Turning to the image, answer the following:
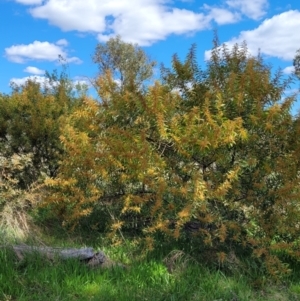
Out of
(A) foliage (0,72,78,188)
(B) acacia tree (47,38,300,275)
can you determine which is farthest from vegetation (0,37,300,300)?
(A) foliage (0,72,78,188)

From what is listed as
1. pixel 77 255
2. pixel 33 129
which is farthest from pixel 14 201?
pixel 77 255

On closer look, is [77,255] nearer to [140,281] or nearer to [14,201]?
[140,281]

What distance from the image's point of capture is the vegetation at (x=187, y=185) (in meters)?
5.26

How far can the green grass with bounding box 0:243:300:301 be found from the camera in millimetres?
4766

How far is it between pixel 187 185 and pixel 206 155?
0.47m

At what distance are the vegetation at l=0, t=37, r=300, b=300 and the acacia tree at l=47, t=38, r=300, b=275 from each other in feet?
0.05

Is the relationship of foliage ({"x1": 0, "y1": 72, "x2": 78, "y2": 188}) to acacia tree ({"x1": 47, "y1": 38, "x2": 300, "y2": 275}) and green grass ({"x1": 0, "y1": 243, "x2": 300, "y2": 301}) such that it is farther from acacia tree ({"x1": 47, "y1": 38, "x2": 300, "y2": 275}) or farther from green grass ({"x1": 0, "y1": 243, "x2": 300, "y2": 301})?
green grass ({"x1": 0, "y1": 243, "x2": 300, "y2": 301})

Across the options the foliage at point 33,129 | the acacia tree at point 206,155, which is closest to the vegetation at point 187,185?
the acacia tree at point 206,155

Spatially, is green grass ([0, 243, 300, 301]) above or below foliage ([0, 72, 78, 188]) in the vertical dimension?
below

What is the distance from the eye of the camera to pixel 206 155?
5.95m

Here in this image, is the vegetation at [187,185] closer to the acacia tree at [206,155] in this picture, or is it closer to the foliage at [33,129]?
the acacia tree at [206,155]

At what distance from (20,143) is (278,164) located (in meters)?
5.24

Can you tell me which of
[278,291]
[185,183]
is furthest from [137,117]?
[278,291]

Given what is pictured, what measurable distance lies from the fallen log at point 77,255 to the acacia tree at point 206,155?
24.7 inches
